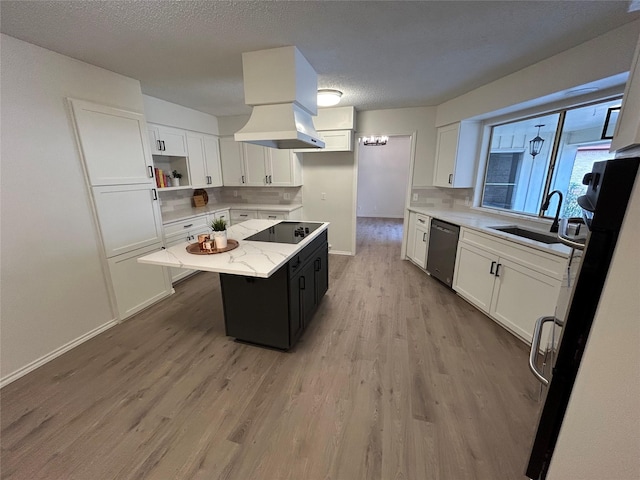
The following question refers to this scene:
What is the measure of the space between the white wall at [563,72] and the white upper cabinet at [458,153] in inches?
14.7

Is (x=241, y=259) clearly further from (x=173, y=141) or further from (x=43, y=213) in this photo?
(x=173, y=141)

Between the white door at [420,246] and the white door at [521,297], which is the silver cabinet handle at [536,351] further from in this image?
the white door at [420,246]

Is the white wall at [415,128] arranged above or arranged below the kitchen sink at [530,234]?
above

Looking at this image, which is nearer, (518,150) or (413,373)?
(413,373)

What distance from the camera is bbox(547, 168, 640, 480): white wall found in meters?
0.51

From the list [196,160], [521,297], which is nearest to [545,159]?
[521,297]

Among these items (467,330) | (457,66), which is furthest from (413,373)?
(457,66)

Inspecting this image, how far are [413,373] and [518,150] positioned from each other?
9.95ft

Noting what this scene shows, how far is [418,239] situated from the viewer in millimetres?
4062

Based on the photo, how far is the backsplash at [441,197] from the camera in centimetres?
397

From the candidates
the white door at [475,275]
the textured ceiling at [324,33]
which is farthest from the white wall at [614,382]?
the white door at [475,275]

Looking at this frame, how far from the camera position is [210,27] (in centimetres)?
176

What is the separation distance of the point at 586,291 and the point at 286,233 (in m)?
2.18

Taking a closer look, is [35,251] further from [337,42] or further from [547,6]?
[547,6]
